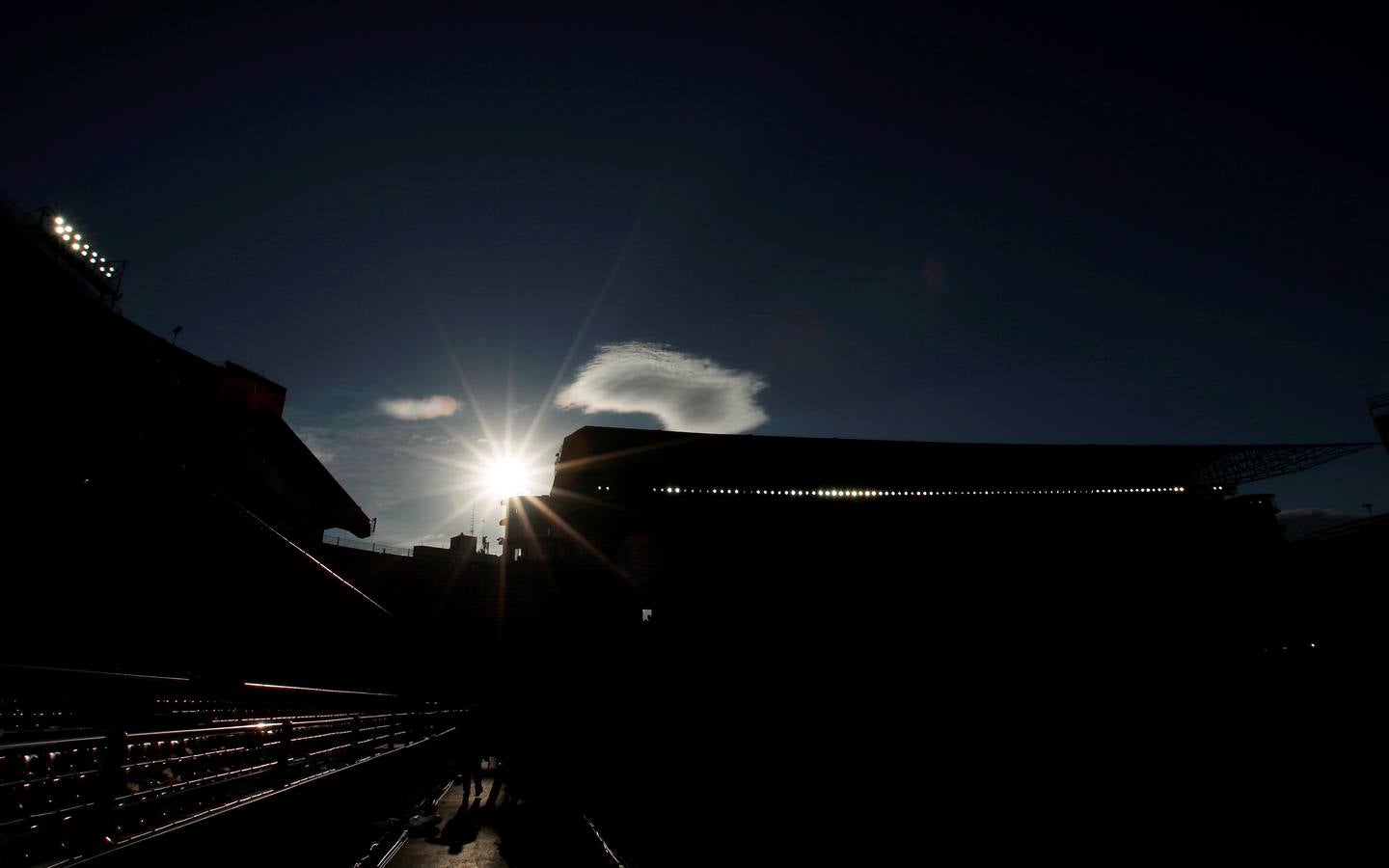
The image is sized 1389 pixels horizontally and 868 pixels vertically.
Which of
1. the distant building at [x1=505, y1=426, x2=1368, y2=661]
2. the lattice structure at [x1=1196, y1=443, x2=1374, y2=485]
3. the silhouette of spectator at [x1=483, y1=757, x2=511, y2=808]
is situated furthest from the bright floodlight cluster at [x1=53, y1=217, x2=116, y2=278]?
the lattice structure at [x1=1196, y1=443, x2=1374, y2=485]

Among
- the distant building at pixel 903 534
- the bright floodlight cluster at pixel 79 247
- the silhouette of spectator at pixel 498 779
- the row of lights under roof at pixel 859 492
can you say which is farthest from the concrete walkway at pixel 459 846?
the bright floodlight cluster at pixel 79 247

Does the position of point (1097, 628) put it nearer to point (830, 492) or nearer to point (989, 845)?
point (830, 492)

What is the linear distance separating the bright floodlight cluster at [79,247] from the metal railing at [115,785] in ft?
117

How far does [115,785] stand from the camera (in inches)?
101

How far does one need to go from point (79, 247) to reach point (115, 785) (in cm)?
3857

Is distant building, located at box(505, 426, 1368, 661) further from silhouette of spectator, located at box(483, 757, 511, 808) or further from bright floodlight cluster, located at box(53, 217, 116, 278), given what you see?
bright floodlight cluster, located at box(53, 217, 116, 278)

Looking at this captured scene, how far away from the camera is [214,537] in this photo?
6469 mm

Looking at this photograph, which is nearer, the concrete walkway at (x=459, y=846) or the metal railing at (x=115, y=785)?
the metal railing at (x=115, y=785)

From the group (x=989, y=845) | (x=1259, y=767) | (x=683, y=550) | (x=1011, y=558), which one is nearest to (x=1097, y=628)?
(x=1011, y=558)

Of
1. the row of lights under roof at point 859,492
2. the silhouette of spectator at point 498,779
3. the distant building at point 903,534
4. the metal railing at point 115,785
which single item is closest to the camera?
the metal railing at point 115,785

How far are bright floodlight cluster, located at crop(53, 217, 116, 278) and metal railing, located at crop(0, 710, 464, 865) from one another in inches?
1400

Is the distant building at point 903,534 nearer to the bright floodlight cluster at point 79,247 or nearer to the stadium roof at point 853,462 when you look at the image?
the stadium roof at point 853,462

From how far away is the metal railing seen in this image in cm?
238

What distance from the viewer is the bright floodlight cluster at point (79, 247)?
2658 centimetres
